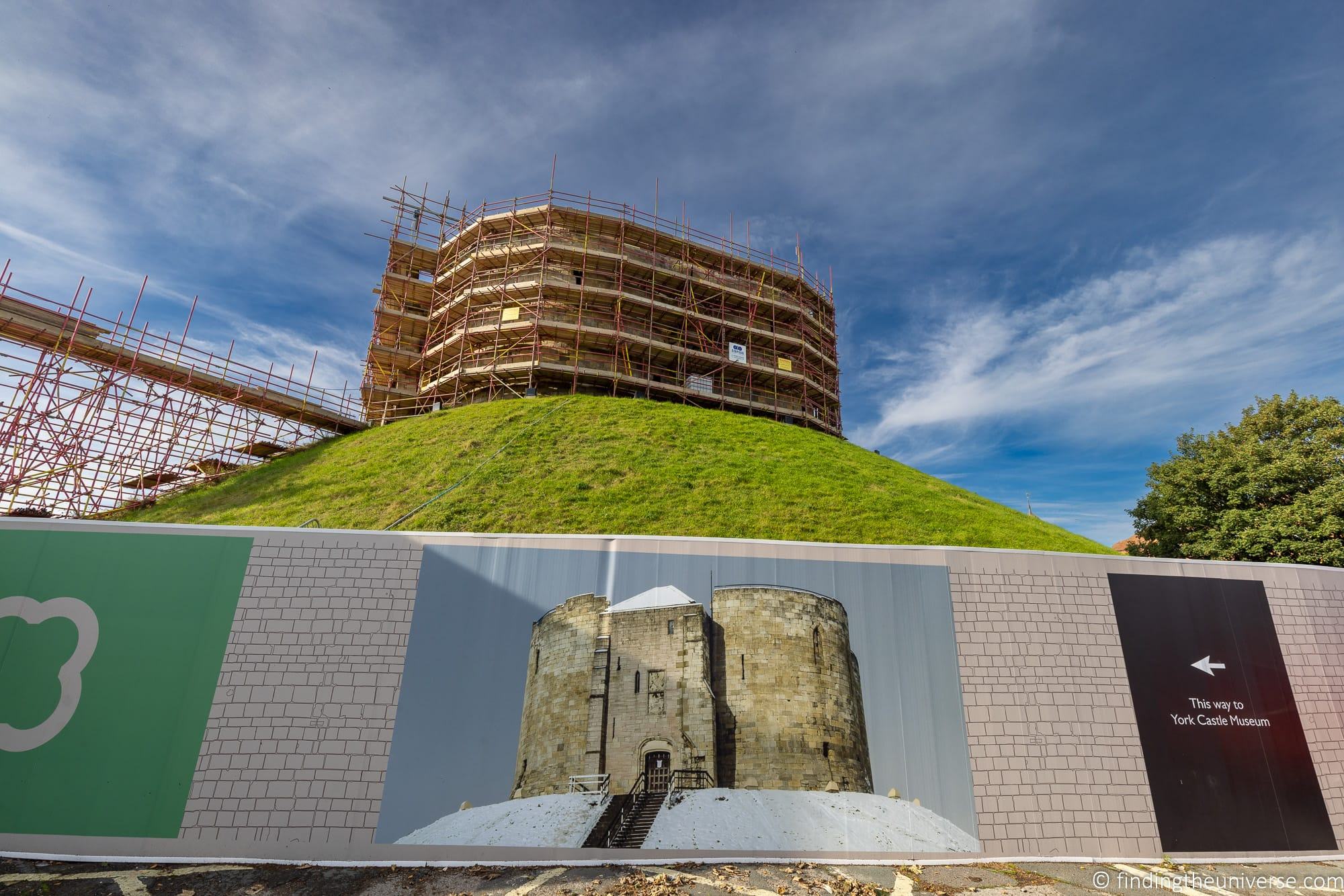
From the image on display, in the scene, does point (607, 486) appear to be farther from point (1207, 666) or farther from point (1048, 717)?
point (1207, 666)

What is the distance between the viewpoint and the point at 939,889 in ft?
30.7

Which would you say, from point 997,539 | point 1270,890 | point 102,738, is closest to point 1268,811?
point 1270,890

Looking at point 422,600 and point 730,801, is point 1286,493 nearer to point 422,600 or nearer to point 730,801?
point 730,801

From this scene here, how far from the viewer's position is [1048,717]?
1130 centimetres

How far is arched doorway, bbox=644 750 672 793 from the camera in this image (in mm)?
10211

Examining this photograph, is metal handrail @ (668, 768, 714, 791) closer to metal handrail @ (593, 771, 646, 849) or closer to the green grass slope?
metal handrail @ (593, 771, 646, 849)

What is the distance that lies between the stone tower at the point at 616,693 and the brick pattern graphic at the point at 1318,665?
10.9 meters

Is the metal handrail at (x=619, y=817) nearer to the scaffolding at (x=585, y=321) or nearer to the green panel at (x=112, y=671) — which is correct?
the green panel at (x=112, y=671)

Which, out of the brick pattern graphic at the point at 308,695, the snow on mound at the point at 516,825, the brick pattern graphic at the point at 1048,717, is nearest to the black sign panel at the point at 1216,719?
the brick pattern graphic at the point at 1048,717

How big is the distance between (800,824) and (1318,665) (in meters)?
10.6

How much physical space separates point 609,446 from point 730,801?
1712 cm

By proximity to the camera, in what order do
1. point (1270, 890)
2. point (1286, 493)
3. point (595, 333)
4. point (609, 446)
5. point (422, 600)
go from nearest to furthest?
1. point (1270, 890)
2. point (422, 600)
3. point (1286, 493)
4. point (609, 446)
5. point (595, 333)

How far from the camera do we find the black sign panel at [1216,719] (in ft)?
37.0

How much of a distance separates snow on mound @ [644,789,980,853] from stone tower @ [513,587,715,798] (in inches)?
23.6
